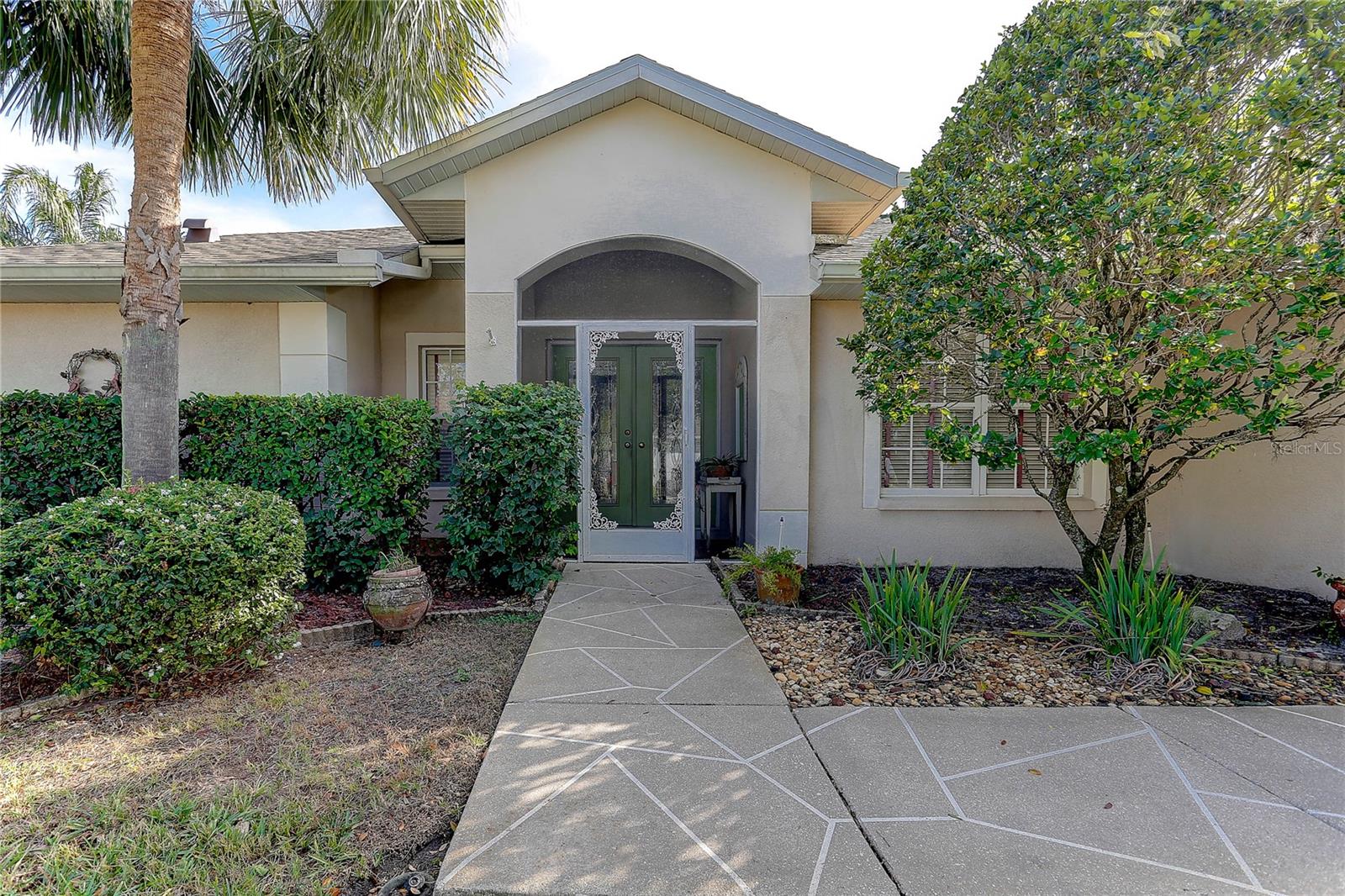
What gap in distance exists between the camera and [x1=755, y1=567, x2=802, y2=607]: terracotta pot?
5738 millimetres

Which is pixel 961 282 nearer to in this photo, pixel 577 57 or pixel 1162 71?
pixel 1162 71

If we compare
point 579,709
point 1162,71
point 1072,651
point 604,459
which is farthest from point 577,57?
point 1072,651

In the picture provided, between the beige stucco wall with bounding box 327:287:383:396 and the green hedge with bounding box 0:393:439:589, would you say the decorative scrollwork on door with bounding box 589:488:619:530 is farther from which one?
the beige stucco wall with bounding box 327:287:383:396

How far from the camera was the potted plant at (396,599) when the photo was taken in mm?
4793

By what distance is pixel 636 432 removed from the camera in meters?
8.16

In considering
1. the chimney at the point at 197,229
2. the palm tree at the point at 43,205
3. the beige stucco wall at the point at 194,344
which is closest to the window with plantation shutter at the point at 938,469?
the beige stucco wall at the point at 194,344

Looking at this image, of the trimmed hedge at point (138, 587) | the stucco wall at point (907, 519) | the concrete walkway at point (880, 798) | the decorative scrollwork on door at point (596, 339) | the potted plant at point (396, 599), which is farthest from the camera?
the decorative scrollwork on door at point (596, 339)

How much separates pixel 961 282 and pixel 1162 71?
1.75 metres

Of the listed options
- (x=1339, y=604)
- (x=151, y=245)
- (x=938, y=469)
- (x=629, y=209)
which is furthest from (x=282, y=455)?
(x=1339, y=604)

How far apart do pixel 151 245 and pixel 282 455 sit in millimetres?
1928

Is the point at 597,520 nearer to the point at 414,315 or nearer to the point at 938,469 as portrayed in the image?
the point at 938,469

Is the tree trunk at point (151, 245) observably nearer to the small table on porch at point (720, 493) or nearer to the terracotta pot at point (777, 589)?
the terracotta pot at point (777, 589)

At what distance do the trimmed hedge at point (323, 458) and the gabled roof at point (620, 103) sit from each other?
260 cm

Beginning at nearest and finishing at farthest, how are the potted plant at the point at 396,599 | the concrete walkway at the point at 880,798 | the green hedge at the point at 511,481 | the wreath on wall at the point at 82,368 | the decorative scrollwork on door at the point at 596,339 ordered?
the concrete walkway at the point at 880,798 < the potted plant at the point at 396,599 < the green hedge at the point at 511,481 < the decorative scrollwork on door at the point at 596,339 < the wreath on wall at the point at 82,368
